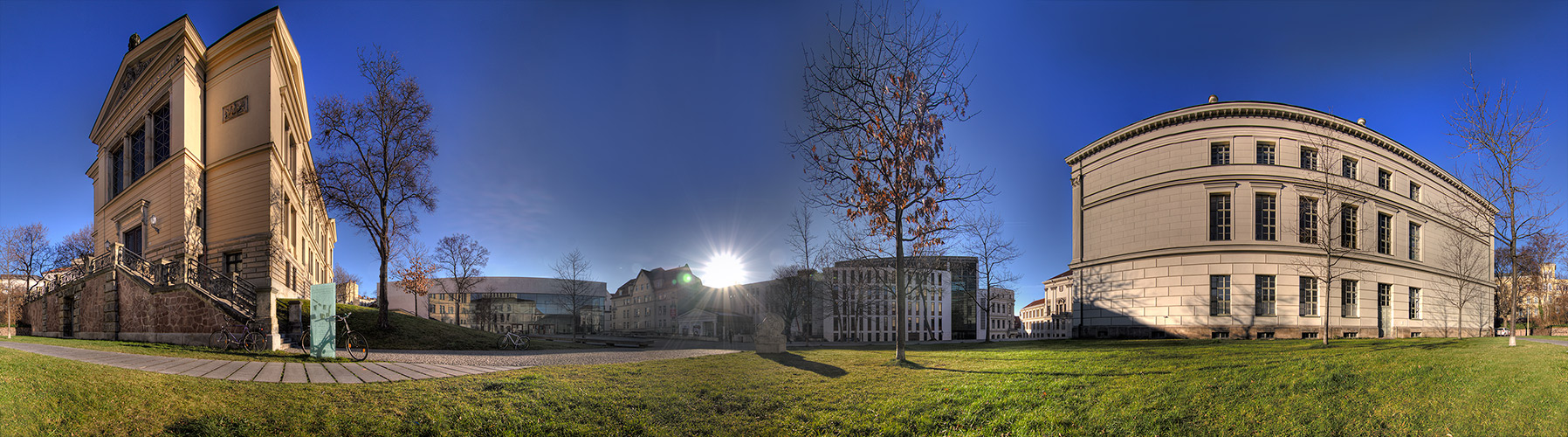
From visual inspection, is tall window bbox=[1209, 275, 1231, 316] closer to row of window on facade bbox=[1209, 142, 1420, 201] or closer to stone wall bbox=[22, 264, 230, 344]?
row of window on facade bbox=[1209, 142, 1420, 201]

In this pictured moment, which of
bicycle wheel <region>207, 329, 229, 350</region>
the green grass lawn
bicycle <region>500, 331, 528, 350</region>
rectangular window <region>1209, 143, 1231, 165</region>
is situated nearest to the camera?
the green grass lawn

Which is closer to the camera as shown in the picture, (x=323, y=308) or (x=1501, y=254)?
(x=323, y=308)

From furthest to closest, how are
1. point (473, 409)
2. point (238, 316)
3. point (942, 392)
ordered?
point (238, 316)
point (942, 392)
point (473, 409)

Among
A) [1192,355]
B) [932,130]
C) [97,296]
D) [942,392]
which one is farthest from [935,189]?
[97,296]

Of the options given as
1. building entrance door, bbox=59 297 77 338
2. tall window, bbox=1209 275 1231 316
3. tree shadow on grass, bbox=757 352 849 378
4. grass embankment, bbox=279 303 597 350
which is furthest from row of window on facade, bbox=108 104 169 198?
tall window, bbox=1209 275 1231 316

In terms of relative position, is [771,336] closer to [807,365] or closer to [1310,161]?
[807,365]

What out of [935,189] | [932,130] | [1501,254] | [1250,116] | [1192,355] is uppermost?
[1250,116]

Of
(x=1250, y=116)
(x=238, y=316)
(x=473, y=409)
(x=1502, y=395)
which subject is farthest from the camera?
(x=1250, y=116)

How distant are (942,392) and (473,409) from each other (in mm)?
5376

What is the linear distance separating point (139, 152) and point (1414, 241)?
35.8 metres

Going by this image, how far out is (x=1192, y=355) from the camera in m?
9.30

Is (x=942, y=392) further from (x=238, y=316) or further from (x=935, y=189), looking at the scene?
(x=238, y=316)

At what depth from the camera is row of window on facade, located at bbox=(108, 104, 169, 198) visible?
50.0 ft

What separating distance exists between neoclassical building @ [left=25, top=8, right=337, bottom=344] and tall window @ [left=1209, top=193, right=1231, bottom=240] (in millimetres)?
23550
